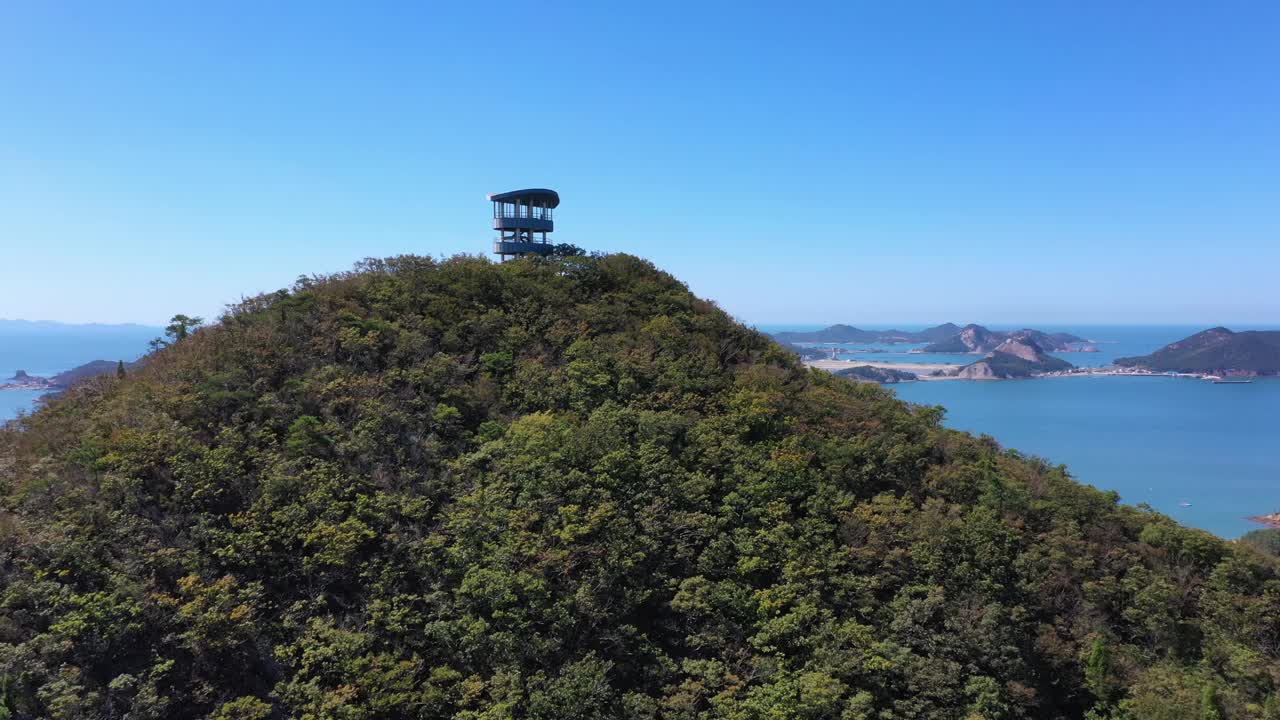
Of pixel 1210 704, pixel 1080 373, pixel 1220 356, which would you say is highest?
pixel 1220 356

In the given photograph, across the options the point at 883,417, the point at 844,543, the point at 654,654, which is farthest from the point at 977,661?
the point at 883,417

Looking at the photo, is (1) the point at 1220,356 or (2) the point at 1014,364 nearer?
(2) the point at 1014,364

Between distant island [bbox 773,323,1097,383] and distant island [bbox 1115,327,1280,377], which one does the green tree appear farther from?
distant island [bbox 1115,327,1280,377]

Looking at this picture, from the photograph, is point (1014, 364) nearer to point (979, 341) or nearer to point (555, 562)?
point (979, 341)

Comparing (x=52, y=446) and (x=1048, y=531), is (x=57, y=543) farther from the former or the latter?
(x=1048, y=531)

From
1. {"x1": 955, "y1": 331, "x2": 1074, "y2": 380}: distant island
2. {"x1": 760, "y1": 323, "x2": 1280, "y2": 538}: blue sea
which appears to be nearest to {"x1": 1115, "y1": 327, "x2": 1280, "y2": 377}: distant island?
{"x1": 760, "y1": 323, "x2": 1280, "y2": 538}: blue sea

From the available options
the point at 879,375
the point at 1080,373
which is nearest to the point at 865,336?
the point at 1080,373

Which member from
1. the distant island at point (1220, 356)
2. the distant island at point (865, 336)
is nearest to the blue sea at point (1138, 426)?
the distant island at point (1220, 356)
